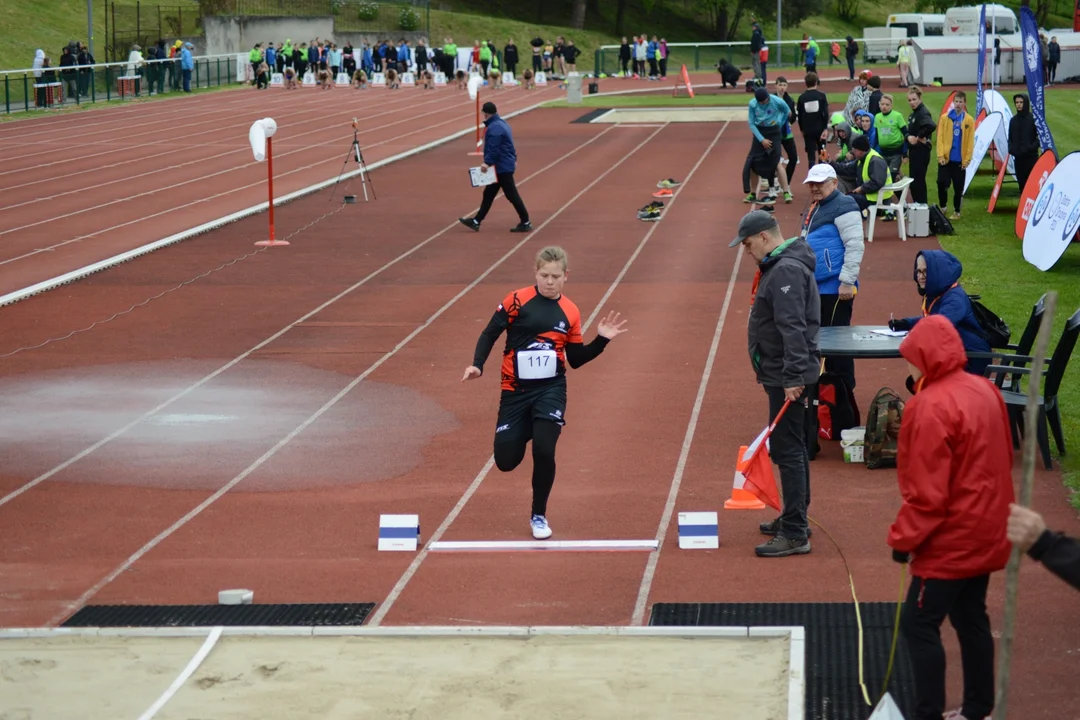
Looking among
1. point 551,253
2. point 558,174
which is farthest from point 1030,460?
point 558,174

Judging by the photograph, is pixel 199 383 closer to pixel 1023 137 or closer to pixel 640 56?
pixel 1023 137

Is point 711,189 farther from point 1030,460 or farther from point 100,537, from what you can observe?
point 1030,460

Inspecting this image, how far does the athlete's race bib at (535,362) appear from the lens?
898 cm

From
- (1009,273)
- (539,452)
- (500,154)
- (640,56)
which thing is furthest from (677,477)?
(640,56)

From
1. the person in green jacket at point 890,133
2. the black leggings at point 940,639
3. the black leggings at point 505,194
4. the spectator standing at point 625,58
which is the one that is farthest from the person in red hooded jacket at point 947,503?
the spectator standing at point 625,58

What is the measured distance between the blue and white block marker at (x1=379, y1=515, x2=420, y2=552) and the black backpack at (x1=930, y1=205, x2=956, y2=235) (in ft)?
47.3

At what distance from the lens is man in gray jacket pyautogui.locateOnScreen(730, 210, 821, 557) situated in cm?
870

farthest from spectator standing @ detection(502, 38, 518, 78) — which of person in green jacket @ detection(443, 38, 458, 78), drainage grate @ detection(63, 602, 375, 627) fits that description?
drainage grate @ detection(63, 602, 375, 627)

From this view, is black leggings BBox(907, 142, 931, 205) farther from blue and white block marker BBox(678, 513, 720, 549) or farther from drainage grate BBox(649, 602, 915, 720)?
drainage grate BBox(649, 602, 915, 720)

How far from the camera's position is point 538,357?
8.98 metres

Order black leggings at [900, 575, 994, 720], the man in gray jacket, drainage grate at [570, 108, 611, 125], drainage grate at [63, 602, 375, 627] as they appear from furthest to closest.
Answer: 1. drainage grate at [570, 108, 611, 125]
2. the man in gray jacket
3. drainage grate at [63, 602, 375, 627]
4. black leggings at [900, 575, 994, 720]

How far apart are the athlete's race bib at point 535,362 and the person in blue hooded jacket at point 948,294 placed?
7.99ft

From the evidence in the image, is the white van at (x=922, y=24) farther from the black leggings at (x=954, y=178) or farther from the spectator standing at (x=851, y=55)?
the black leggings at (x=954, y=178)

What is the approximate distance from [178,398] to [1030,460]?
977 centimetres
